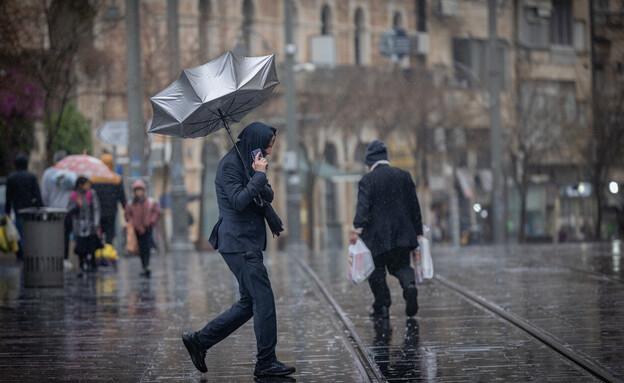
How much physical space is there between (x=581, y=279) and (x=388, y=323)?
4985 millimetres

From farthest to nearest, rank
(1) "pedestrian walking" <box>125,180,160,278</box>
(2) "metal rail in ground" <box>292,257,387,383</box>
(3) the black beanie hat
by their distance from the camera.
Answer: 1. (1) "pedestrian walking" <box>125,180,160,278</box>
2. (3) the black beanie hat
3. (2) "metal rail in ground" <box>292,257,387,383</box>

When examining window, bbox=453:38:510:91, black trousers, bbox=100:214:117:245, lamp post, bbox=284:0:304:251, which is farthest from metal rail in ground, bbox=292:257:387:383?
window, bbox=453:38:510:91

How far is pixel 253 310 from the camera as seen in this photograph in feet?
29.7

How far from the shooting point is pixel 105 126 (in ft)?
91.7

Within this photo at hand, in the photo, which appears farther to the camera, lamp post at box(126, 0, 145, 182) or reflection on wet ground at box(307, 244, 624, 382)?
lamp post at box(126, 0, 145, 182)

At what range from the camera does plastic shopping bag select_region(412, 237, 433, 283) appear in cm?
1286

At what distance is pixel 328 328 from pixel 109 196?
9.20m

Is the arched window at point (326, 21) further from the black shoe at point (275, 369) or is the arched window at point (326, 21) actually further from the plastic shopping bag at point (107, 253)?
the black shoe at point (275, 369)

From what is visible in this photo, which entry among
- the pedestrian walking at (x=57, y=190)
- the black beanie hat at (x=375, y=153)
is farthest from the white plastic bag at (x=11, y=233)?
the black beanie hat at (x=375, y=153)

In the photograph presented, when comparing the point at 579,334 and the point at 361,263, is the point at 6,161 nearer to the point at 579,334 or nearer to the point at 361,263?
the point at 361,263

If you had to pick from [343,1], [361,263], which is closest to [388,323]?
[361,263]

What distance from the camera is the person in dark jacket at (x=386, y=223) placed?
41.7 ft

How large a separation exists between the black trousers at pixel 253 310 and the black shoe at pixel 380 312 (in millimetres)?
3512

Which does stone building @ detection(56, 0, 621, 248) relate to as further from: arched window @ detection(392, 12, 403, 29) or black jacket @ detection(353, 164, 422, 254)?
black jacket @ detection(353, 164, 422, 254)
